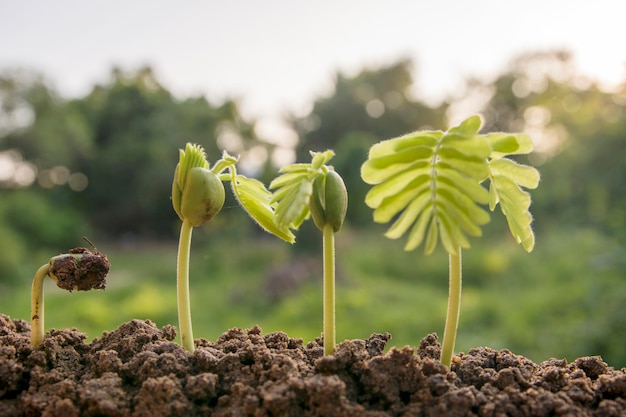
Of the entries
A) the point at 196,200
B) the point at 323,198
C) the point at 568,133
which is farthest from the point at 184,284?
the point at 568,133

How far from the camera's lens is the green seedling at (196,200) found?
0.83 metres

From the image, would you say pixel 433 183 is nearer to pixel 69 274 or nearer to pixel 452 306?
pixel 452 306

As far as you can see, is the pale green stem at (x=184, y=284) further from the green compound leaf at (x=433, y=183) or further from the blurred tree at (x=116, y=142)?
the blurred tree at (x=116, y=142)

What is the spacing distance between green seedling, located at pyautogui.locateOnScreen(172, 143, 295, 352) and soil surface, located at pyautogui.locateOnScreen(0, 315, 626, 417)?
9 centimetres

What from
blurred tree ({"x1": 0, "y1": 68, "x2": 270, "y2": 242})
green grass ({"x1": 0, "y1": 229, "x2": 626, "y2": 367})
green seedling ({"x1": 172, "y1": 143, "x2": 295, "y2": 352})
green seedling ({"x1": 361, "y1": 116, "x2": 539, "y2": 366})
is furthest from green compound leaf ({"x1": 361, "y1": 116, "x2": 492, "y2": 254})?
blurred tree ({"x1": 0, "y1": 68, "x2": 270, "y2": 242})

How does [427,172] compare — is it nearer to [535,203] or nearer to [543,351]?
[543,351]

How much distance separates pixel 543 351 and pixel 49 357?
3.94 metres

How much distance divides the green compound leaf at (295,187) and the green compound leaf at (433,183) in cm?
6

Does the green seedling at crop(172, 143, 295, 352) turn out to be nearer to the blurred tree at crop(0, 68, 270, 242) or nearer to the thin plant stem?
the thin plant stem

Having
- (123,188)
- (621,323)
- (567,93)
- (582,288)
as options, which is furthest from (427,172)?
(567,93)

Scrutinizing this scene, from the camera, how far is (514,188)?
32.6 inches

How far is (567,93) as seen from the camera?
11.7 metres

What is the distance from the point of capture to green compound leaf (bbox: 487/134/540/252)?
81 cm

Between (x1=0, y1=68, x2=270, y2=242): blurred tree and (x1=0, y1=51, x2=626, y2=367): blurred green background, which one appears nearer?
(x1=0, y1=51, x2=626, y2=367): blurred green background
